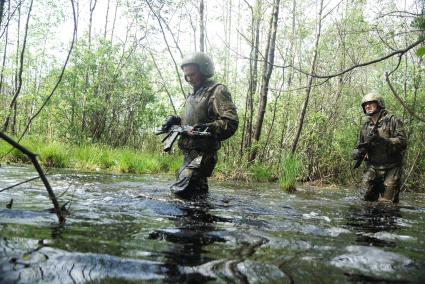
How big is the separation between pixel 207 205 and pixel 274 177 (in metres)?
7.16

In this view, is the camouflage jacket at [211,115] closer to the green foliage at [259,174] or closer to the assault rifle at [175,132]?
the assault rifle at [175,132]

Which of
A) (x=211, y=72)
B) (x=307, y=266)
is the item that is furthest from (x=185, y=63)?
(x=307, y=266)

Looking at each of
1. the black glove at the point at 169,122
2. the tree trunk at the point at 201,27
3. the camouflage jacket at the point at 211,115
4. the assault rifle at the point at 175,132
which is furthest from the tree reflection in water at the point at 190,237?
the tree trunk at the point at 201,27

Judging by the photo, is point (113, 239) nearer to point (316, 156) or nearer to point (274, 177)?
point (274, 177)

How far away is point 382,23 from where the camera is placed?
13.0 m

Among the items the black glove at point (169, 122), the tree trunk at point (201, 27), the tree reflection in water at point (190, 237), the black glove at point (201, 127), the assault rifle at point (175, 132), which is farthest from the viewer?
the tree trunk at point (201, 27)

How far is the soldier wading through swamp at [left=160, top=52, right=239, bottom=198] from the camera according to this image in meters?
4.91

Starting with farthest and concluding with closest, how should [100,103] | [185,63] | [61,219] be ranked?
[100,103] → [185,63] → [61,219]

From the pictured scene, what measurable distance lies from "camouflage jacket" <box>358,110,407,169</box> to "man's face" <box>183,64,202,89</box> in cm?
353

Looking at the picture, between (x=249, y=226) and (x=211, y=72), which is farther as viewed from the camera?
(x=211, y=72)

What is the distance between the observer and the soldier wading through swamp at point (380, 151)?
6.63m

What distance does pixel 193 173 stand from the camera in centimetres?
494

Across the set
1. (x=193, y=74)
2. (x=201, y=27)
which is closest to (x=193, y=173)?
(x=193, y=74)

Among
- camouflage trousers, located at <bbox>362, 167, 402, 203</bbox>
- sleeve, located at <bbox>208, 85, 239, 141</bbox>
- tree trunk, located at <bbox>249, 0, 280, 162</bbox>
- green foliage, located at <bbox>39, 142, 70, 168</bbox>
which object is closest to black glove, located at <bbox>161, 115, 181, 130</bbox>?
sleeve, located at <bbox>208, 85, 239, 141</bbox>
